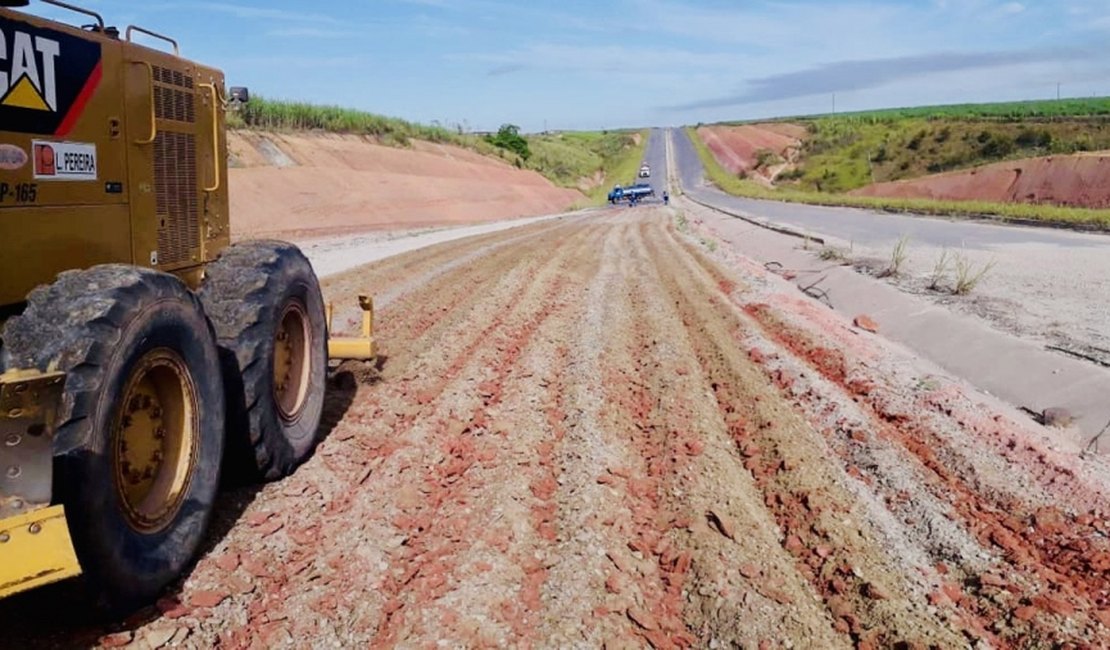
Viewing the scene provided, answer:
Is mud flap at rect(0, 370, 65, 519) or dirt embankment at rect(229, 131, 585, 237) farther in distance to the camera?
dirt embankment at rect(229, 131, 585, 237)

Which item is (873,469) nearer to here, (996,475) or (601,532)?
(996,475)

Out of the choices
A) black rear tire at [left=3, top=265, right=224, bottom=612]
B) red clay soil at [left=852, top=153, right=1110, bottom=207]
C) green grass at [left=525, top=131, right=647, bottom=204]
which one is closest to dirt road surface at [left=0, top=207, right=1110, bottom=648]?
black rear tire at [left=3, top=265, right=224, bottom=612]

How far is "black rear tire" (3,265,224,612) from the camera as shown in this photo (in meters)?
3.33

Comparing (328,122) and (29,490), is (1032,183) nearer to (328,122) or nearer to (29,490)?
(328,122)

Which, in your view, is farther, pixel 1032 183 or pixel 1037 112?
pixel 1037 112

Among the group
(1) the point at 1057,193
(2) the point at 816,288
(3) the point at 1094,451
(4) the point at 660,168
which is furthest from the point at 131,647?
(4) the point at 660,168

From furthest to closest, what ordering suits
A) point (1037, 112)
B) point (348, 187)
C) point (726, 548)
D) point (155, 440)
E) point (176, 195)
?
point (1037, 112) < point (348, 187) < point (176, 195) < point (726, 548) < point (155, 440)

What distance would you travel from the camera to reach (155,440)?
4066 millimetres

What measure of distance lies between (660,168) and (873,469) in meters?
88.9

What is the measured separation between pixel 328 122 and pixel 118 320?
3883 centimetres

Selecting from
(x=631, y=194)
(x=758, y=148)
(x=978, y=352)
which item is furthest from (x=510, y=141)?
(x=978, y=352)

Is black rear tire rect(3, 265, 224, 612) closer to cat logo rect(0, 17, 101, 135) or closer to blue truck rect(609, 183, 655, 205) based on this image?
cat logo rect(0, 17, 101, 135)

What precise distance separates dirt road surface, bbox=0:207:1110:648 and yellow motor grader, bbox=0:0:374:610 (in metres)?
0.35

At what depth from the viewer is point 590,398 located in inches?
303
